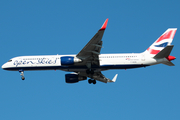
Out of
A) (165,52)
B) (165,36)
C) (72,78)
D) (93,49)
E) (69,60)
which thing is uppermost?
(165,36)

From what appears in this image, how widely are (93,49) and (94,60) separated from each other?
2.13 metres

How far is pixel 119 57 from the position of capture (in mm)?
41312

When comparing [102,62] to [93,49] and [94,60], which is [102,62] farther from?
[93,49]

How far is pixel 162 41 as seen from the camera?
1679 inches

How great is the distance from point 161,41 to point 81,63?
475 inches

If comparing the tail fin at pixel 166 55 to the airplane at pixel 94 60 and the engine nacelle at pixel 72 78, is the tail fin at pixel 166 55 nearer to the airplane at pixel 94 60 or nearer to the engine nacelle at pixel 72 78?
the airplane at pixel 94 60

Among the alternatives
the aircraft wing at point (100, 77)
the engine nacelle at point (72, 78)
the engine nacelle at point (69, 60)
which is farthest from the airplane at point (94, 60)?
the engine nacelle at point (72, 78)

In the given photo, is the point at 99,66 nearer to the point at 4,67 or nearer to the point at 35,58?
the point at 35,58

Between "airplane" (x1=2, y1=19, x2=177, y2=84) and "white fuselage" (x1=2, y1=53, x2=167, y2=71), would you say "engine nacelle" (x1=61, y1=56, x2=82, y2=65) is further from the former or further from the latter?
"white fuselage" (x1=2, y1=53, x2=167, y2=71)

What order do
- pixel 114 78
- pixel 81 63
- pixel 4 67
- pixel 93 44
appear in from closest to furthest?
pixel 93 44, pixel 81 63, pixel 4 67, pixel 114 78

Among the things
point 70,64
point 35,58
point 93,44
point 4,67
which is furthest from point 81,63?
point 4,67

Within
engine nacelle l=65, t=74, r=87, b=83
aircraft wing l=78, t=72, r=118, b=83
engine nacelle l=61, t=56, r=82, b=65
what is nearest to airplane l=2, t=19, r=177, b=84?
engine nacelle l=61, t=56, r=82, b=65

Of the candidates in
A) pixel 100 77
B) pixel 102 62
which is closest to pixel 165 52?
pixel 102 62

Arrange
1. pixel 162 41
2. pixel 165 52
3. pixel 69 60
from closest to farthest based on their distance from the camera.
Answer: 1. pixel 165 52
2. pixel 69 60
3. pixel 162 41
